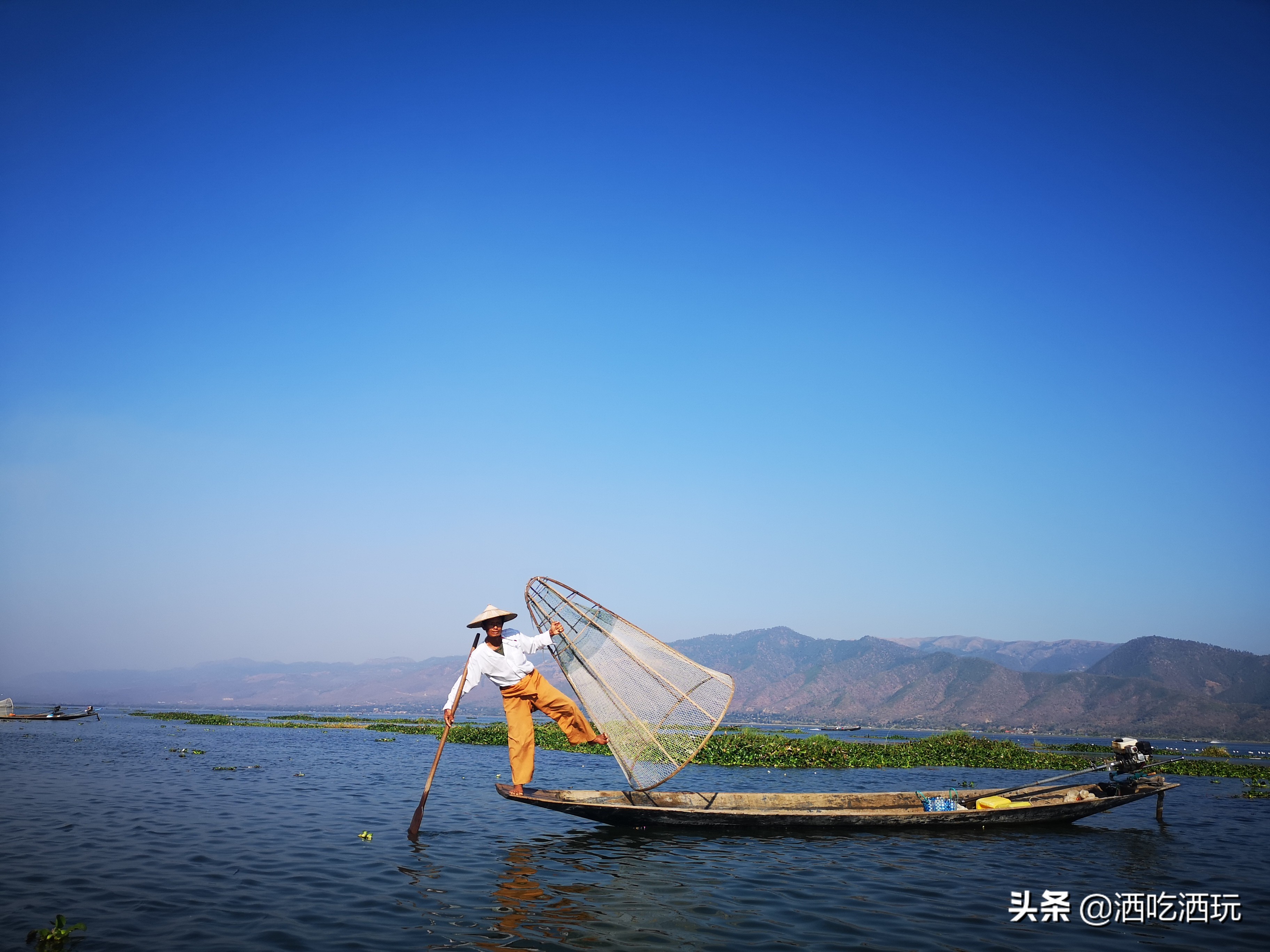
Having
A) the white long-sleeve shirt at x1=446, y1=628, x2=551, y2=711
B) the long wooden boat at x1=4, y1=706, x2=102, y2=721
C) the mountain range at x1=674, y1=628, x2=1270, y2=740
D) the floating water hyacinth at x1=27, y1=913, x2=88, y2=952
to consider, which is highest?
the white long-sleeve shirt at x1=446, y1=628, x2=551, y2=711

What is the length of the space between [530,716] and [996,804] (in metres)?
9.28

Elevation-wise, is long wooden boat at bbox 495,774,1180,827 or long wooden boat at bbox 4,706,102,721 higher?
long wooden boat at bbox 495,774,1180,827

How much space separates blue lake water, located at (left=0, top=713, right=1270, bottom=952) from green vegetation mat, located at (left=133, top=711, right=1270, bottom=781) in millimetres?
10992

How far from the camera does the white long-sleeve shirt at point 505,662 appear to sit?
1234 centimetres

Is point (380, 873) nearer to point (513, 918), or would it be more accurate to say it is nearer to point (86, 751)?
point (513, 918)

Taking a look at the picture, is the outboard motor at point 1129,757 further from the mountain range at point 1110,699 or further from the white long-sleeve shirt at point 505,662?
→ the mountain range at point 1110,699

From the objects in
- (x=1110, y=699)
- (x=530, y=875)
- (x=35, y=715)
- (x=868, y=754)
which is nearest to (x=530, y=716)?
(x=530, y=875)

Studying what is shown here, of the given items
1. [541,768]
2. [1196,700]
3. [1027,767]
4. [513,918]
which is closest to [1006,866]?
[513,918]

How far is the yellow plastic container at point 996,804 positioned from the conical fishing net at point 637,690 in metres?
6.15

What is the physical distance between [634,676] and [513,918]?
4.67 metres

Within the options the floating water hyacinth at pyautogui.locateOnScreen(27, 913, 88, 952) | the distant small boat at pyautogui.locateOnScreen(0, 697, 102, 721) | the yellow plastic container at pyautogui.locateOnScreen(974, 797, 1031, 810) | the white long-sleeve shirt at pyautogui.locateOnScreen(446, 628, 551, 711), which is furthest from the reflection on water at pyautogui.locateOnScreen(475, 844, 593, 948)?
the distant small boat at pyautogui.locateOnScreen(0, 697, 102, 721)

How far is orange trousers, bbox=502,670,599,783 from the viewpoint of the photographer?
41.0ft

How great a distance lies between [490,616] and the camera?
1237 centimetres

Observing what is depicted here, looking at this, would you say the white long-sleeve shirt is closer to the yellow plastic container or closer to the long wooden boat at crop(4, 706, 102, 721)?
the yellow plastic container
